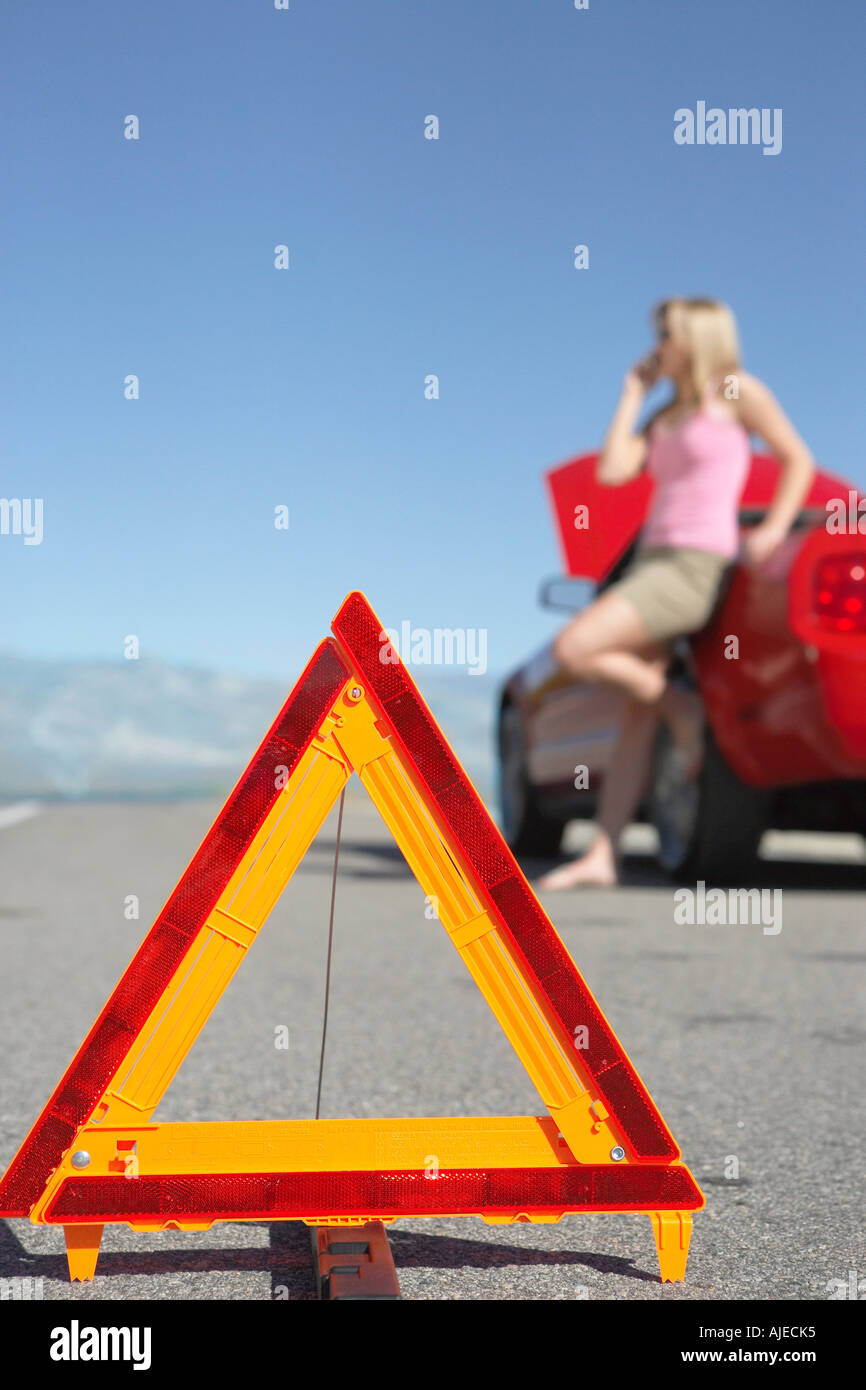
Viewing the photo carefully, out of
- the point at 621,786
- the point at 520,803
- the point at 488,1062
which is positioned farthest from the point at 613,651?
the point at 488,1062

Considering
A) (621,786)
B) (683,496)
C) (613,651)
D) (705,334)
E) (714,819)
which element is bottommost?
(714,819)

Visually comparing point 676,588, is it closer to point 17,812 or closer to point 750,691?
point 750,691

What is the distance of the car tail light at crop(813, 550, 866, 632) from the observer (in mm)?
6297

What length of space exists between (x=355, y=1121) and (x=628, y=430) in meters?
5.44

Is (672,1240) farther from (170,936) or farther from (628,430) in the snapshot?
(628,430)

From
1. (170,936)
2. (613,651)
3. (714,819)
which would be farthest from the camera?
(613,651)

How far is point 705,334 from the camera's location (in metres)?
7.25

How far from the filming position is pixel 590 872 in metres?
7.79

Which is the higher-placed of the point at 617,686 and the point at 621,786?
the point at 617,686

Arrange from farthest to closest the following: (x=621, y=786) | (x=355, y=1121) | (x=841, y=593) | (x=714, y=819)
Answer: (x=621, y=786), (x=714, y=819), (x=841, y=593), (x=355, y=1121)

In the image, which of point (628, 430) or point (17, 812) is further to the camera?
point (17, 812)

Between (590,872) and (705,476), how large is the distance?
1958 millimetres
